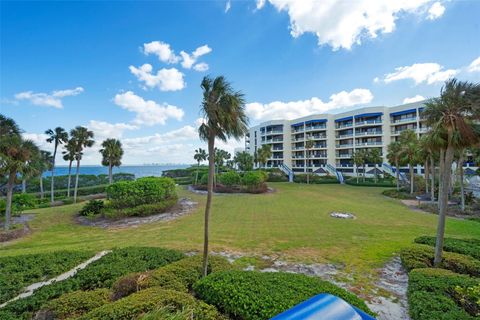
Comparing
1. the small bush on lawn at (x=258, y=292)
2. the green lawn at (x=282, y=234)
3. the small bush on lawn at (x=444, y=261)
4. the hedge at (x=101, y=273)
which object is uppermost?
the small bush on lawn at (x=258, y=292)

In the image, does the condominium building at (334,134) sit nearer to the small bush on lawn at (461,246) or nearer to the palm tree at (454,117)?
the small bush on lawn at (461,246)

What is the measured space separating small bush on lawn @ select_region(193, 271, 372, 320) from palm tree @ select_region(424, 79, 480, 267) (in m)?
5.97

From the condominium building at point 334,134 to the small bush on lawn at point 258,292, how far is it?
41.2 metres

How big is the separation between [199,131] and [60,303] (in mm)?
6180

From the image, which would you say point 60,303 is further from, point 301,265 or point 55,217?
point 55,217

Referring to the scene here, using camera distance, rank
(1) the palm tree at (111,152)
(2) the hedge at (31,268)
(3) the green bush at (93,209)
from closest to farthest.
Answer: (2) the hedge at (31,268) < (3) the green bush at (93,209) < (1) the palm tree at (111,152)

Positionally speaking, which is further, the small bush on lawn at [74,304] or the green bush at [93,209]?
the green bush at [93,209]

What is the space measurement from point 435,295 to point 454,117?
6192 mm

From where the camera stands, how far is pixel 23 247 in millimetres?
13133

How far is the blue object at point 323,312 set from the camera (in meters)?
2.30

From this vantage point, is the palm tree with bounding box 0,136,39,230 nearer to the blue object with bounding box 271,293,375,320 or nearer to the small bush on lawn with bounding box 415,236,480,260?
the blue object with bounding box 271,293,375,320

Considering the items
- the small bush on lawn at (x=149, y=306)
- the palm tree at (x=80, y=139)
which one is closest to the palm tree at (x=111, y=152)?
the palm tree at (x=80, y=139)

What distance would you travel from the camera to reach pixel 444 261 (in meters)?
8.59

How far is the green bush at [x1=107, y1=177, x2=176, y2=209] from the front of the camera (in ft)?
65.8
